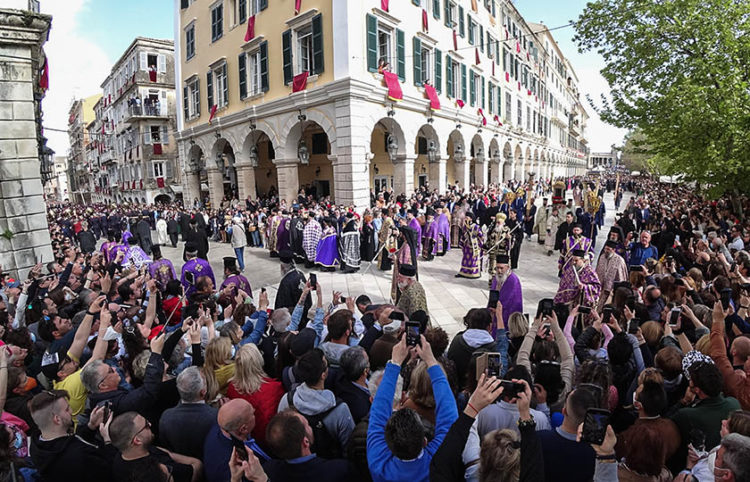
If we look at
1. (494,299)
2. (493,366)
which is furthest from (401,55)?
(493,366)

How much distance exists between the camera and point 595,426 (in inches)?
78.2

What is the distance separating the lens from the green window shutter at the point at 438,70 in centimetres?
2073

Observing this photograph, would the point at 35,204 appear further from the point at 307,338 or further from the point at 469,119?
the point at 469,119

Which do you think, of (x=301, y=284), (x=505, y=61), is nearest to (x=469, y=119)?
(x=505, y=61)

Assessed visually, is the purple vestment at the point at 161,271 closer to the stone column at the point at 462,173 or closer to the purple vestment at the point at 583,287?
the purple vestment at the point at 583,287

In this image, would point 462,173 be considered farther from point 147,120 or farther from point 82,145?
point 82,145

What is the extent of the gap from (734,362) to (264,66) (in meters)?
19.7

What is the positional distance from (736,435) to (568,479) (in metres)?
0.81

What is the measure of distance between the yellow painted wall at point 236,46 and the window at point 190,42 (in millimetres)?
358

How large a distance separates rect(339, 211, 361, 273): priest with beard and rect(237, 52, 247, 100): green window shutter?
12433mm

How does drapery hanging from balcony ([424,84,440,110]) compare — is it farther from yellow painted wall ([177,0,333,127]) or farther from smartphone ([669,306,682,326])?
smartphone ([669,306,682,326])

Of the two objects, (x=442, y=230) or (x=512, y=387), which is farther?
(x=442, y=230)

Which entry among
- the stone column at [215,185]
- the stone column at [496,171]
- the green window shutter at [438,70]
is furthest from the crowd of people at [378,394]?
the stone column at [496,171]

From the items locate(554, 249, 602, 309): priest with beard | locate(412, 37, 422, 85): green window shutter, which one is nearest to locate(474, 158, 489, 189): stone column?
locate(412, 37, 422, 85): green window shutter
